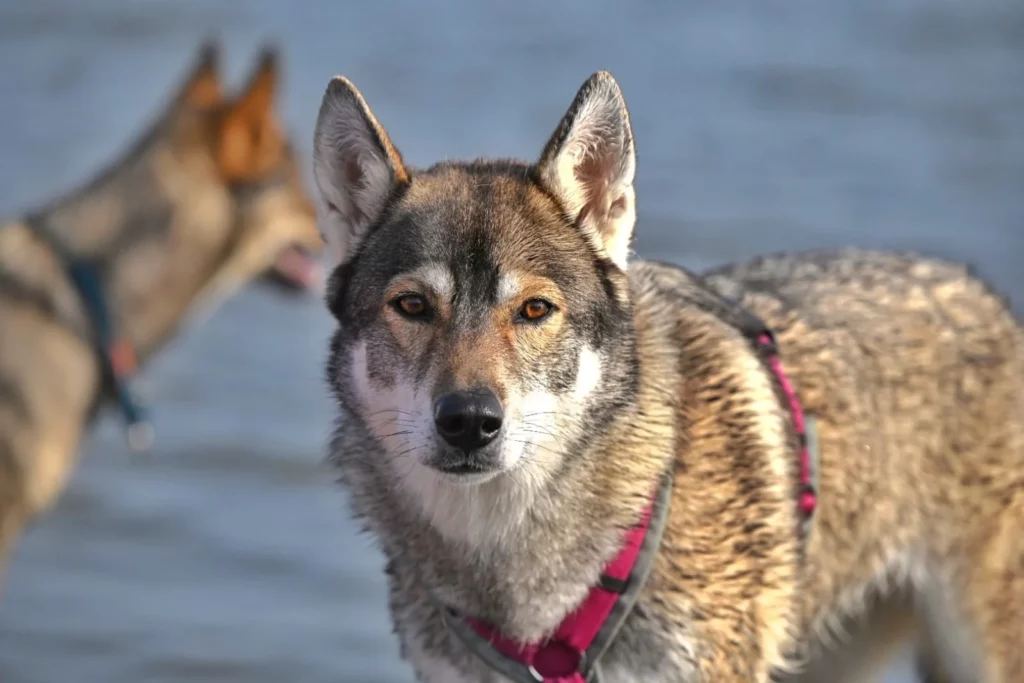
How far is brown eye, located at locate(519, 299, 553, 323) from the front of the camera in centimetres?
394

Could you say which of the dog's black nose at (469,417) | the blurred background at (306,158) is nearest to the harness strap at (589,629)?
the dog's black nose at (469,417)

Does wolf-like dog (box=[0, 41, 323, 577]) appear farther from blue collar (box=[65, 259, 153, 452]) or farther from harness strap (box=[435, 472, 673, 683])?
harness strap (box=[435, 472, 673, 683])

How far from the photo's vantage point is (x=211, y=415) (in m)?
9.52

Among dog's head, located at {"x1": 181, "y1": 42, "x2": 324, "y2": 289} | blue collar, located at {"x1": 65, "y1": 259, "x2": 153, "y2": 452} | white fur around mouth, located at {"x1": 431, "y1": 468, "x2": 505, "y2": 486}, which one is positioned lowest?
blue collar, located at {"x1": 65, "y1": 259, "x2": 153, "y2": 452}

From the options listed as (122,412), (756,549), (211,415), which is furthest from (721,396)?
(211,415)

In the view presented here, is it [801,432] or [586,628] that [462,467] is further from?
[801,432]

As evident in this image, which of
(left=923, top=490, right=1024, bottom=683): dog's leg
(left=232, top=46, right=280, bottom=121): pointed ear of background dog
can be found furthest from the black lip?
(left=232, top=46, right=280, bottom=121): pointed ear of background dog

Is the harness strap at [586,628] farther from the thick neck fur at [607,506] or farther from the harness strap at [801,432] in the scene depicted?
the harness strap at [801,432]

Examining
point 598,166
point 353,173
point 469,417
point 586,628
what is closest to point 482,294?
point 469,417

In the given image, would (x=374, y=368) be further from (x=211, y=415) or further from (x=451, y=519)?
(x=211, y=415)

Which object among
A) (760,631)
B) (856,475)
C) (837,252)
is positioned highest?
(837,252)

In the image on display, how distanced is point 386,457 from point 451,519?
0.23 meters

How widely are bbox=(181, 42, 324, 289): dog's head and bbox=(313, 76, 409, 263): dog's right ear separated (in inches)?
125

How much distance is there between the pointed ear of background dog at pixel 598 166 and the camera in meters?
3.99
